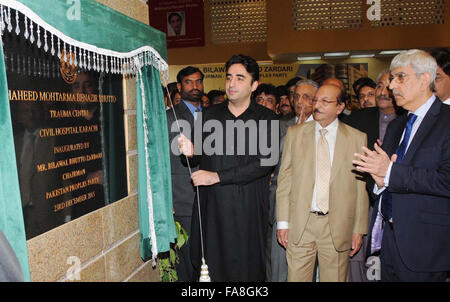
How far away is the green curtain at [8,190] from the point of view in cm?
135

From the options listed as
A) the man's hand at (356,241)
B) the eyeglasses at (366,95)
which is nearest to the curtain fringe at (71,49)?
the man's hand at (356,241)

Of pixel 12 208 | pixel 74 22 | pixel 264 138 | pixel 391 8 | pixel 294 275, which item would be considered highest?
pixel 391 8

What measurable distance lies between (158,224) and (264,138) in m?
0.95

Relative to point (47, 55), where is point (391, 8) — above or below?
above

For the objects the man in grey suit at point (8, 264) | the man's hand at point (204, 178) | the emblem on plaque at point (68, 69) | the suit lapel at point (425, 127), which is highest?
the emblem on plaque at point (68, 69)

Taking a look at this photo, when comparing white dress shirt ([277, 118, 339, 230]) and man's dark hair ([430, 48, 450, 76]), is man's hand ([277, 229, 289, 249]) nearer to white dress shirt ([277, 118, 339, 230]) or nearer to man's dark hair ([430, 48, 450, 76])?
white dress shirt ([277, 118, 339, 230])

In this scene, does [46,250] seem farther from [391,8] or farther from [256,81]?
[391,8]

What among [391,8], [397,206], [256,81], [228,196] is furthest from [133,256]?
[391,8]

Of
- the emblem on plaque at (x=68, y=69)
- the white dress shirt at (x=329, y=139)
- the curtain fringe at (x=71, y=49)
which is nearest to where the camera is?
the curtain fringe at (x=71, y=49)

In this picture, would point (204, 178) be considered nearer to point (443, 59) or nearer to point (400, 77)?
point (400, 77)

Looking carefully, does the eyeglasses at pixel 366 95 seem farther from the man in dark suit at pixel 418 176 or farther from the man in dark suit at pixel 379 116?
the man in dark suit at pixel 418 176

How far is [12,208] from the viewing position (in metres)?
1.38

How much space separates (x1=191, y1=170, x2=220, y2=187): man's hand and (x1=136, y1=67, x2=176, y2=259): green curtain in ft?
1.14

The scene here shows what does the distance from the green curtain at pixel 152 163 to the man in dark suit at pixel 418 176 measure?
4.39 feet
